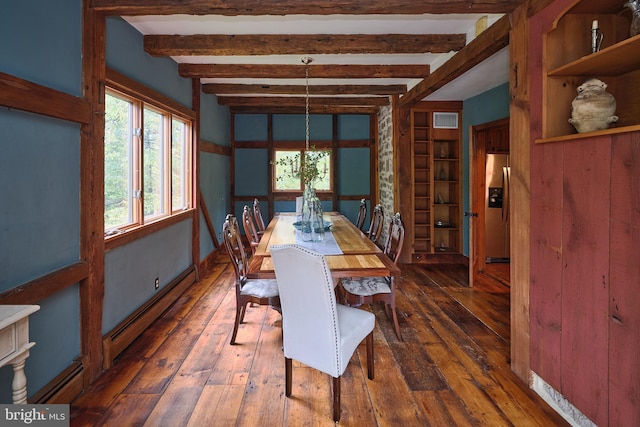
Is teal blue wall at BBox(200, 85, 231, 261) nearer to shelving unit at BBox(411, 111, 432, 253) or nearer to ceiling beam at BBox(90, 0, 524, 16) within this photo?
ceiling beam at BBox(90, 0, 524, 16)

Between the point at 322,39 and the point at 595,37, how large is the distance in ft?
7.40

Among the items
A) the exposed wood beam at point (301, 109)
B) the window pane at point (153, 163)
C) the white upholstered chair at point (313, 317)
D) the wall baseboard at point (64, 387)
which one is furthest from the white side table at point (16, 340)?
the exposed wood beam at point (301, 109)

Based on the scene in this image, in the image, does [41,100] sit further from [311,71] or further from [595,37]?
[311,71]

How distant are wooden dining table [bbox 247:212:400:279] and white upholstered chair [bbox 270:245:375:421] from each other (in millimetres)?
359

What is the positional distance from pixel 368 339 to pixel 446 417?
0.62 metres

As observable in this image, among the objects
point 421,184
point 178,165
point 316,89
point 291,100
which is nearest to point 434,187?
point 421,184

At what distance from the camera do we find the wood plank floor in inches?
83.0

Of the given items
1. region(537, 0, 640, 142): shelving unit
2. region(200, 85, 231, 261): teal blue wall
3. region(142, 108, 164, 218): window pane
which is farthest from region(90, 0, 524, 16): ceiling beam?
region(200, 85, 231, 261): teal blue wall

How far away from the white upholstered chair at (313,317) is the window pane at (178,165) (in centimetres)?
293

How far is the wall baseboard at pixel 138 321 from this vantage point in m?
2.69

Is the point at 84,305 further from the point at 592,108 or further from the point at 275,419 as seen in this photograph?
the point at 592,108

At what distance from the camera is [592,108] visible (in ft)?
6.11

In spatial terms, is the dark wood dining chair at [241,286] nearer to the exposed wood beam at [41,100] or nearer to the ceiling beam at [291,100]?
the exposed wood beam at [41,100]

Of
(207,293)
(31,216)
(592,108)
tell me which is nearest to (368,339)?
(592,108)
